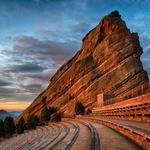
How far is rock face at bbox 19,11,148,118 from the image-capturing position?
98375 mm

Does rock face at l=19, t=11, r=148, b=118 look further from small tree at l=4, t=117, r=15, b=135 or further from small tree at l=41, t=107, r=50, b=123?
small tree at l=4, t=117, r=15, b=135

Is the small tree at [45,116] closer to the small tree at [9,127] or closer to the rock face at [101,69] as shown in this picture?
the rock face at [101,69]

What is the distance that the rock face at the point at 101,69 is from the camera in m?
98.4

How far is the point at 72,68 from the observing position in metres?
120

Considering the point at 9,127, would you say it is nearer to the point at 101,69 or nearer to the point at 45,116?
the point at 45,116

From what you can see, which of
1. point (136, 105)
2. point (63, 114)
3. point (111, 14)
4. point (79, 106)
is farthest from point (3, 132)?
point (136, 105)

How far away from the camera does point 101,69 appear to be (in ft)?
351

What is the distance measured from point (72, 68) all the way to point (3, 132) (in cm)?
3605

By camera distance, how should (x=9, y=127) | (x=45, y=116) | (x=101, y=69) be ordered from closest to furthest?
(x=45, y=116)
(x=101, y=69)
(x=9, y=127)

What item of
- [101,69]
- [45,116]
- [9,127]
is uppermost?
[101,69]

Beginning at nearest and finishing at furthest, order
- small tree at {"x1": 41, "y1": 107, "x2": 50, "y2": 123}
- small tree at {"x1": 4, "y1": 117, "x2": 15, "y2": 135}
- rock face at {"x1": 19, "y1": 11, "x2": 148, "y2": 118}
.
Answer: rock face at {"x1": 19, "y1": 11, "x2": 148, "y2": 118}, small tree at {"x1": 41, "y1": 107, "x2": 50, "y2": 123}, small tree at {"x1": 4, "y1": 117, "x2": 15, "y2": 135}

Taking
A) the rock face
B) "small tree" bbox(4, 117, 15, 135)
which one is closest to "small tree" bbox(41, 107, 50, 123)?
the rock face

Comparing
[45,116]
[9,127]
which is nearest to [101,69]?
[45,116]

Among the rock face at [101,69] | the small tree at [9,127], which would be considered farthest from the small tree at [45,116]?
the small tree at [9,127]
